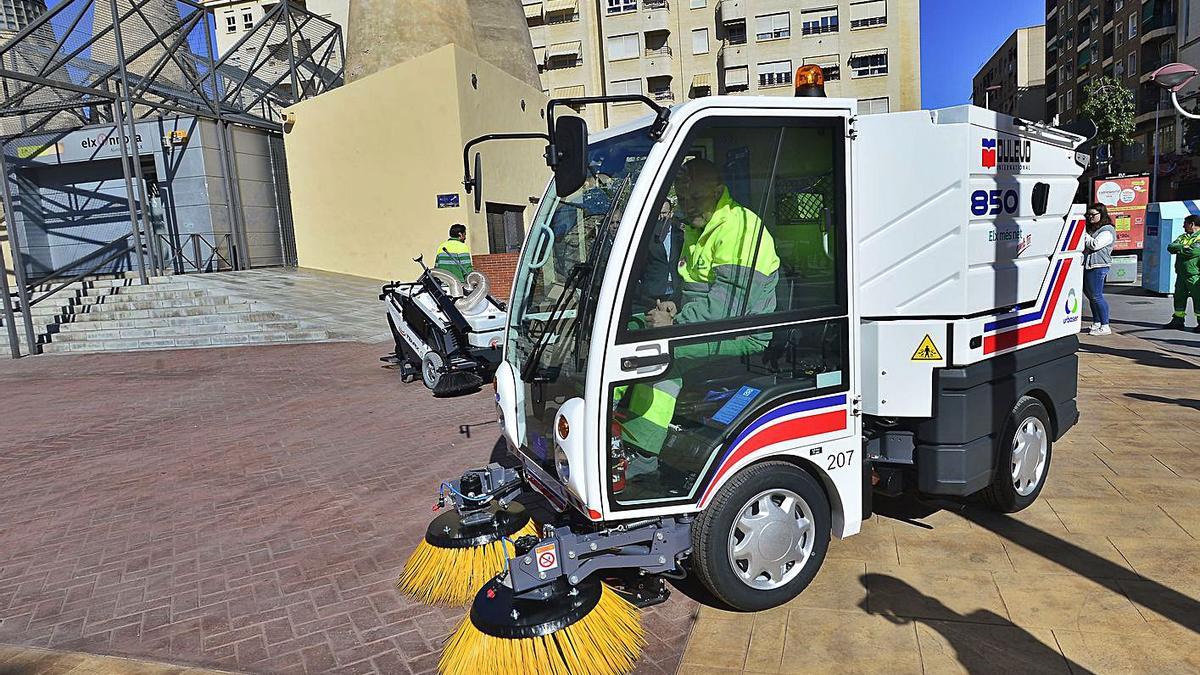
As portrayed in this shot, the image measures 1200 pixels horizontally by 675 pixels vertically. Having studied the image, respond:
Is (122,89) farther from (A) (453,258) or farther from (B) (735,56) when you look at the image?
(B) (735,56)

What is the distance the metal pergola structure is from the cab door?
15256 millimetres

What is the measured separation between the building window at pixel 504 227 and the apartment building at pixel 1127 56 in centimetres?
2774

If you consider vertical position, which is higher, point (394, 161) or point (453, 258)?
point (394, 161)

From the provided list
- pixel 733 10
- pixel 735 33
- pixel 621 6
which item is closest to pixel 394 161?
pixel 733 10

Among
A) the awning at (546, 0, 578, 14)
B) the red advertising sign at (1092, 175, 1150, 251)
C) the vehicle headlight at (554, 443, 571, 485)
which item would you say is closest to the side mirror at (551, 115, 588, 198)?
the vehicle headlight at (554, 443, 571, 485)

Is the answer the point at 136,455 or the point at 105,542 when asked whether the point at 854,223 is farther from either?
the point at 136,455

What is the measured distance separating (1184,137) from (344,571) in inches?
1897

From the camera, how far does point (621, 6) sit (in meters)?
48.6

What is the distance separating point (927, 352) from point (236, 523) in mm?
4386

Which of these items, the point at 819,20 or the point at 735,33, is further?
the point at 735,33

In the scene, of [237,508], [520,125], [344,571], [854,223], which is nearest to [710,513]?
[854,223]

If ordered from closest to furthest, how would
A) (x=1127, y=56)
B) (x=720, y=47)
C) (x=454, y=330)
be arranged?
1. (x=454, y=330)
2. (x=1127, y=56)
3. (x=720, y=47)

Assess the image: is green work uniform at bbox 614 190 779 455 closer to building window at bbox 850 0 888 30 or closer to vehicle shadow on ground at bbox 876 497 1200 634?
vehicle shadow on ground at bbox 876 497 1200 634

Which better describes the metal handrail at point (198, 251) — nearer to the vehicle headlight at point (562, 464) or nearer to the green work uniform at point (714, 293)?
the vehicle headlight at point (562, 464)
